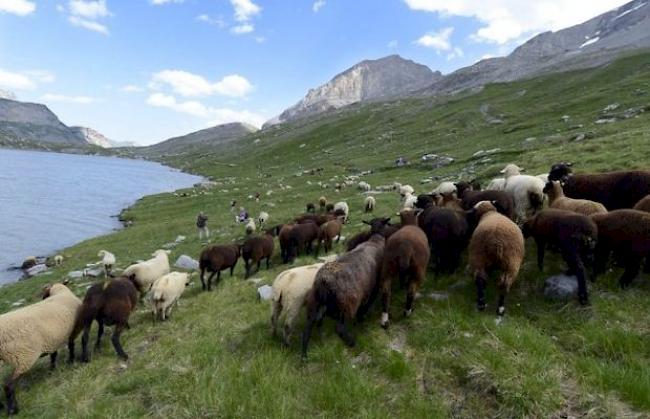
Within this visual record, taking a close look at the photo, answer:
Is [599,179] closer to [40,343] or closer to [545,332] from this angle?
[545,332]

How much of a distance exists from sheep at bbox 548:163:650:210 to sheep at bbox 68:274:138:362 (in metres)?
13.7

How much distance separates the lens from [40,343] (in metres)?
9.89

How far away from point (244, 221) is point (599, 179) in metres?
24.1

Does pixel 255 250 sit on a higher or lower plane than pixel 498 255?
lower

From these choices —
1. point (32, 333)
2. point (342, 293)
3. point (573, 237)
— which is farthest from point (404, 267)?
point (32, 333)

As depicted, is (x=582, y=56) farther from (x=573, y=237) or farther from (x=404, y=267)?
(x=404, y=267)

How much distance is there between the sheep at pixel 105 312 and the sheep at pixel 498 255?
8644 mm

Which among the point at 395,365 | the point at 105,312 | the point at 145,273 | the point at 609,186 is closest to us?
the point at 395,365

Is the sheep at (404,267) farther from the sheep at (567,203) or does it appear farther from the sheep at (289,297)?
the sheep at (567,203)

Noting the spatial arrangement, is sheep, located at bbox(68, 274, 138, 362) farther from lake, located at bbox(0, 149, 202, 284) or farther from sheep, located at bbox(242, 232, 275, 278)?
lake, located at bbox(0, 149, 202, 284)

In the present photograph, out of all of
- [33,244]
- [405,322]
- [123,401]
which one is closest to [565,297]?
[405,322]

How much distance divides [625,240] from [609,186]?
15.2 feet

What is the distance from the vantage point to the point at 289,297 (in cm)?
982

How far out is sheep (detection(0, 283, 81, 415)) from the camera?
9.26 m
